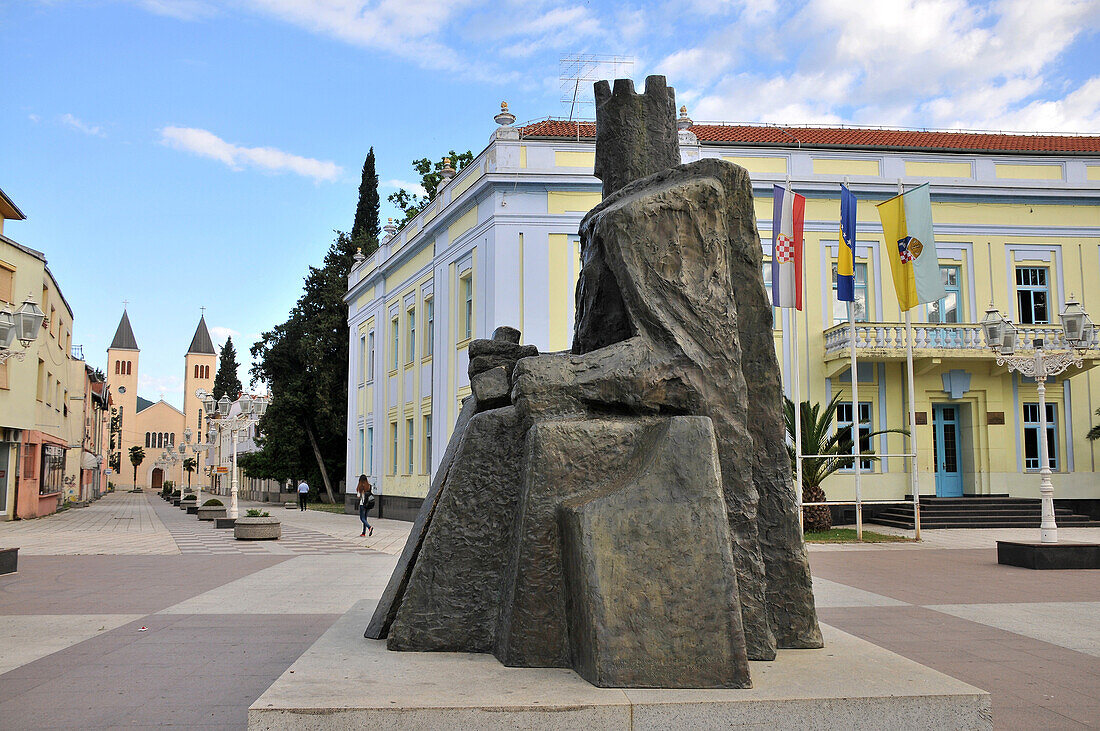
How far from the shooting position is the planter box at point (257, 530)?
18.6 meters

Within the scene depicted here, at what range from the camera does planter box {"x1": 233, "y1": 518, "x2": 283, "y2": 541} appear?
1859cm

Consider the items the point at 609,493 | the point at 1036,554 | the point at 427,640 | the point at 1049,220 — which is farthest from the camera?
the point at 1049,220

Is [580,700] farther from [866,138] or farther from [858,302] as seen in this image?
[866,138]

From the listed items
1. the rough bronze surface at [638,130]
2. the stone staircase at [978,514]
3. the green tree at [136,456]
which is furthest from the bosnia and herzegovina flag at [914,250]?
the green tree at [136,456]

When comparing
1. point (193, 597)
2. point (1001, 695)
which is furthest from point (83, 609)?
point (1001, 695)

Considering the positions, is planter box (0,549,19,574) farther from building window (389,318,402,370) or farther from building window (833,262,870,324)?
building window (833,262,870,324)

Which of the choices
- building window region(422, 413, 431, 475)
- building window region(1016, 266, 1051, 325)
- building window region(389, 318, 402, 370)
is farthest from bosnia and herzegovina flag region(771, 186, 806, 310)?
building window region(389, 318, 402, 370)

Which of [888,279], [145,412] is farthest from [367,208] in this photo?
[145,412]

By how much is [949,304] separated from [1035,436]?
13.7 ft

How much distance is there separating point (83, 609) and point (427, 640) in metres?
6.00

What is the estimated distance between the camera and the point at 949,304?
24.2m

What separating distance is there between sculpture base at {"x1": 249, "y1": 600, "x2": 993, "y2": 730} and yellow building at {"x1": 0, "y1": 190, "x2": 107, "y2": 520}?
2089 cm

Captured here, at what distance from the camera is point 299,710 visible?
3.00 m

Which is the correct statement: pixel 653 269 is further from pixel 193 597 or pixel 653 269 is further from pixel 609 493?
pixel 193 597
